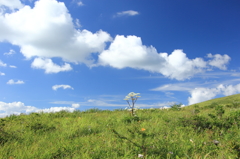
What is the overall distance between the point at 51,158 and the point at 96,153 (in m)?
1.07

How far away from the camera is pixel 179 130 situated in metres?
6.33

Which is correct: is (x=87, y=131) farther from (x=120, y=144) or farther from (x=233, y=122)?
(x=233, y=122)

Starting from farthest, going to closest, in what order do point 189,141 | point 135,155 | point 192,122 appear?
point 192,122, point 189,141, point 135,155

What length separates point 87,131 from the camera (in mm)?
6582

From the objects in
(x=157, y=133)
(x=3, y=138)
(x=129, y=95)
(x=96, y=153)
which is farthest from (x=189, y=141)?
(x=3, y=138)

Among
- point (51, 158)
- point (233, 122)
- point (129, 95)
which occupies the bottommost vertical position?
point (51, 158)

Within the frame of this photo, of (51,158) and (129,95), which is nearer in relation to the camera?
(51,158)

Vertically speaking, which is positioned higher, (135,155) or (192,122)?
(192,122)

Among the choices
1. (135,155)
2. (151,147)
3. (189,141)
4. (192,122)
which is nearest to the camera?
(135,155)

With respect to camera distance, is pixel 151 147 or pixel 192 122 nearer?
pixel 151 147

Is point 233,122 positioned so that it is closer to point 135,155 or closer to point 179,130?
point 179,130

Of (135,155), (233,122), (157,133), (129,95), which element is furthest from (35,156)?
(233,122)

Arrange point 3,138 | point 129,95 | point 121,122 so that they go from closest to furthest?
point 3,138 → point 121,122 → point 129,95

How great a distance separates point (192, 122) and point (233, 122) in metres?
1.73
